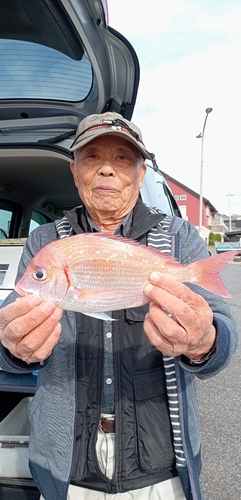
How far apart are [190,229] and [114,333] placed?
2.21 feet

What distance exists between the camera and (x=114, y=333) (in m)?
1.70

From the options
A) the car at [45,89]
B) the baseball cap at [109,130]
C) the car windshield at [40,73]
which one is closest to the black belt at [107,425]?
the car at [45,89]

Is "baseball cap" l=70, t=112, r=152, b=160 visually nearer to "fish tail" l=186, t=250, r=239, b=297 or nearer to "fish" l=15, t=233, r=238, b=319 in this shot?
"fish" l=15, t=233, r=238, b=319

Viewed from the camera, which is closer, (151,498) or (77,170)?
(151,498)

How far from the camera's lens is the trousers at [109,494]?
1699 mm

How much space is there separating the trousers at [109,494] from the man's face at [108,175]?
111 centimetres

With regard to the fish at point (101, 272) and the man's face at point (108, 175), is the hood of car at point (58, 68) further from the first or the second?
the fish at point (101, 272)

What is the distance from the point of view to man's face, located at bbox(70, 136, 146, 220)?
1.78 meters

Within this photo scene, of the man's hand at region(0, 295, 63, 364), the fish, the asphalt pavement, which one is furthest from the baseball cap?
the asphalt pavement

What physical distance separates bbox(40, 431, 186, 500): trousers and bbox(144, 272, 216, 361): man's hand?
65 centimetres

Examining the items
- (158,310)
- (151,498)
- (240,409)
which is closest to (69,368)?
(158,310)

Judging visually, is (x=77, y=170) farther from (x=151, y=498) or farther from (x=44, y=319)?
(x=151, y=498)

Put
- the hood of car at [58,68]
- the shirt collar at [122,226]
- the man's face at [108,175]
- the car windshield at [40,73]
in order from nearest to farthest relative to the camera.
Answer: the man's face at [108,175]
the shirt collar at [122,226]
the hood of car at [58,68]
the car windshield at [40,73]

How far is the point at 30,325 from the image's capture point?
4.40ft
